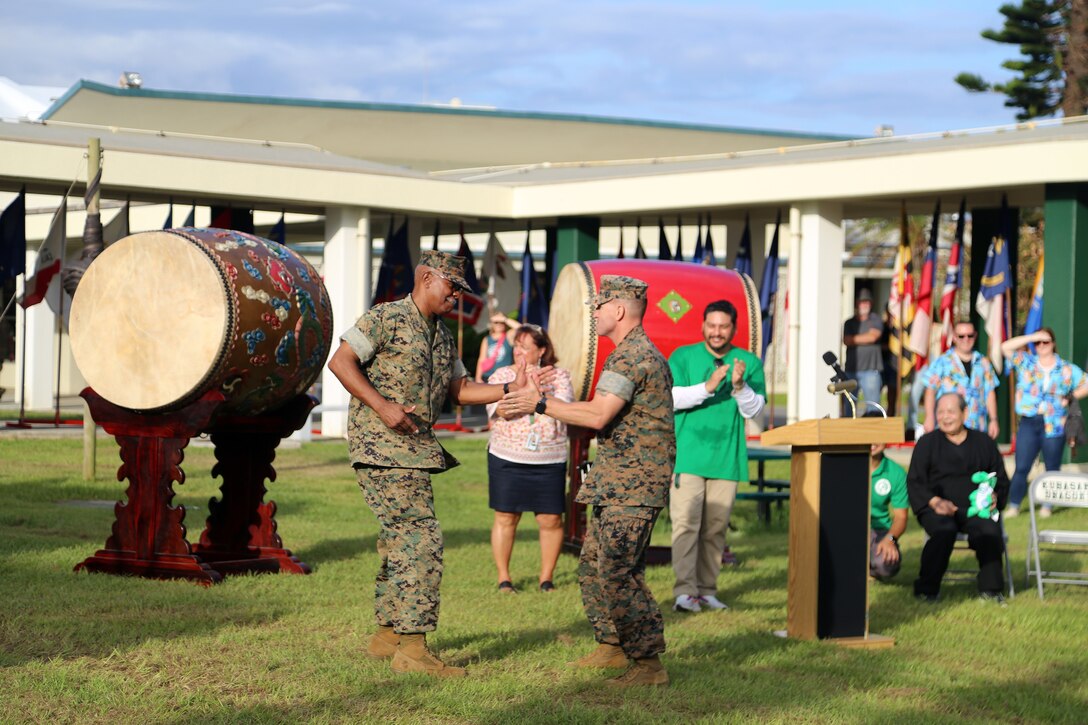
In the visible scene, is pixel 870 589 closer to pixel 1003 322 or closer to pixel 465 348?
pixel 1003 322

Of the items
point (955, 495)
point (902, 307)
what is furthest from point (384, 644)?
point (902, 307)

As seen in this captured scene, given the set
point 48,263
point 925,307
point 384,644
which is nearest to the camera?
point 384,644

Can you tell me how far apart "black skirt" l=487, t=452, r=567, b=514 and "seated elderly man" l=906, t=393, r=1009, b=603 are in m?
2.67

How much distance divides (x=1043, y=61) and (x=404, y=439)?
108ft

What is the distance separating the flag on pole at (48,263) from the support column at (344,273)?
460 cm

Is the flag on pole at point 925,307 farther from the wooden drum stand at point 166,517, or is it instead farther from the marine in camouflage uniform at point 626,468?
the marine in camouflage uniform at point 626,468

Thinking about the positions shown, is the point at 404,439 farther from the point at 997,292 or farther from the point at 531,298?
the point at 531,298

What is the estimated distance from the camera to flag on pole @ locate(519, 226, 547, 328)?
26.4 meters

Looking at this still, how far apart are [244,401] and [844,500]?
429 centimetres

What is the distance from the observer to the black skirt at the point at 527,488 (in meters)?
10.9

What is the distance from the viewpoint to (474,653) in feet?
27.5

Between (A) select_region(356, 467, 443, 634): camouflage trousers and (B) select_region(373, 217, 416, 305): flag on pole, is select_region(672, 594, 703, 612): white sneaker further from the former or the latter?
(B) select_region(373, 217, 416, 305): flag on pole

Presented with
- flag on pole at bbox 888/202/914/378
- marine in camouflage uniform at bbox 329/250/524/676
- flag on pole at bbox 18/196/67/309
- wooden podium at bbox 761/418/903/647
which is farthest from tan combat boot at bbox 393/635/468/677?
flag on pole at bbox 888/202/914/378

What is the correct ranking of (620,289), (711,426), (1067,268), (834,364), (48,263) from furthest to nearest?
(48,263), (1067,268), (711,426), (834,364), (620,289)
